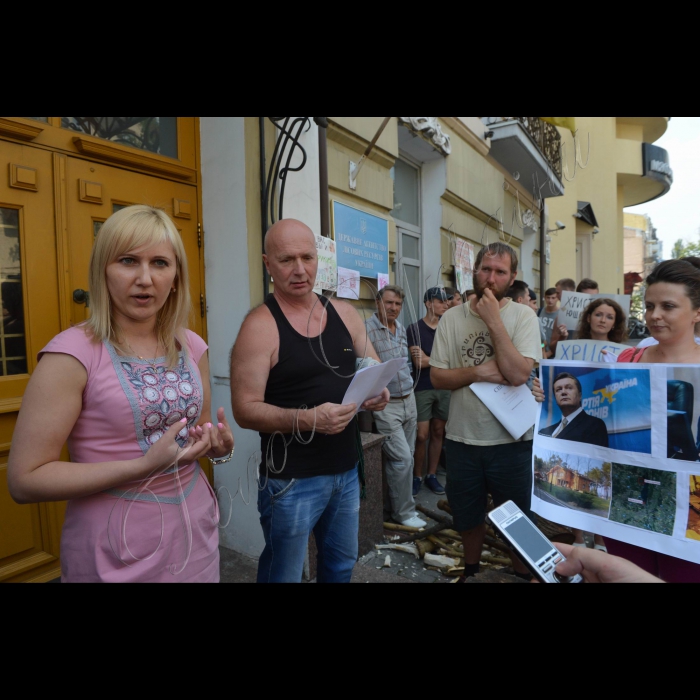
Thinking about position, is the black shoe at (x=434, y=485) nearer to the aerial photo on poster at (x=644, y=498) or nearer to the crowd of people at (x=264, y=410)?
the crowd of people at (x=264, y=410)

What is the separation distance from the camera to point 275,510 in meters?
1.79

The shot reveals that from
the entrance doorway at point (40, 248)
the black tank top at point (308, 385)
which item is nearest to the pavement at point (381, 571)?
the entrance doorway at point (40, 248)

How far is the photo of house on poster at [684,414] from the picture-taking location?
1.30 meters

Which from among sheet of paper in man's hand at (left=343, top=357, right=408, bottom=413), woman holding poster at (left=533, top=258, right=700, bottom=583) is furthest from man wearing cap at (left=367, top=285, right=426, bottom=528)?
woman holding poster at (left=533, top=258, right=700, bottom=583)

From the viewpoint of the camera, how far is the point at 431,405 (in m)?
4.57

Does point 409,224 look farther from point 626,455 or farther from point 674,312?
point 626,455

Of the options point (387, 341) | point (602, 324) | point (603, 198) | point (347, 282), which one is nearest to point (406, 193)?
point (347, 282)

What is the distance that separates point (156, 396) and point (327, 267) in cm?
170

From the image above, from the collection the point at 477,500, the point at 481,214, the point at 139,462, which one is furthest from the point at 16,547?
the point at 481,214

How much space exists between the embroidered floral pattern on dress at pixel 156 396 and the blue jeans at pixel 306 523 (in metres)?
0.61

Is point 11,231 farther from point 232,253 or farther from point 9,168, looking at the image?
point 232,253

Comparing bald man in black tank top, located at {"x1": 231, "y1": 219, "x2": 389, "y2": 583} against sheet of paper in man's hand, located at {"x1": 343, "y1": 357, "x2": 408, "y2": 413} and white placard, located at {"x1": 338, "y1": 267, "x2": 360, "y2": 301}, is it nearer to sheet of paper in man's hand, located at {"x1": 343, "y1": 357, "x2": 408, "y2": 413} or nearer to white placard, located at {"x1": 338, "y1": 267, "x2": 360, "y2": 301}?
sheet of paper in man's hand, located at {"x1": 343, "y1": 357, "x2": 408, "y2": 413}

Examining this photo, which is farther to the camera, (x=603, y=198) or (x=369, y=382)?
(x=603, y=198)

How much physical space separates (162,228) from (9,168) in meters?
1.52
